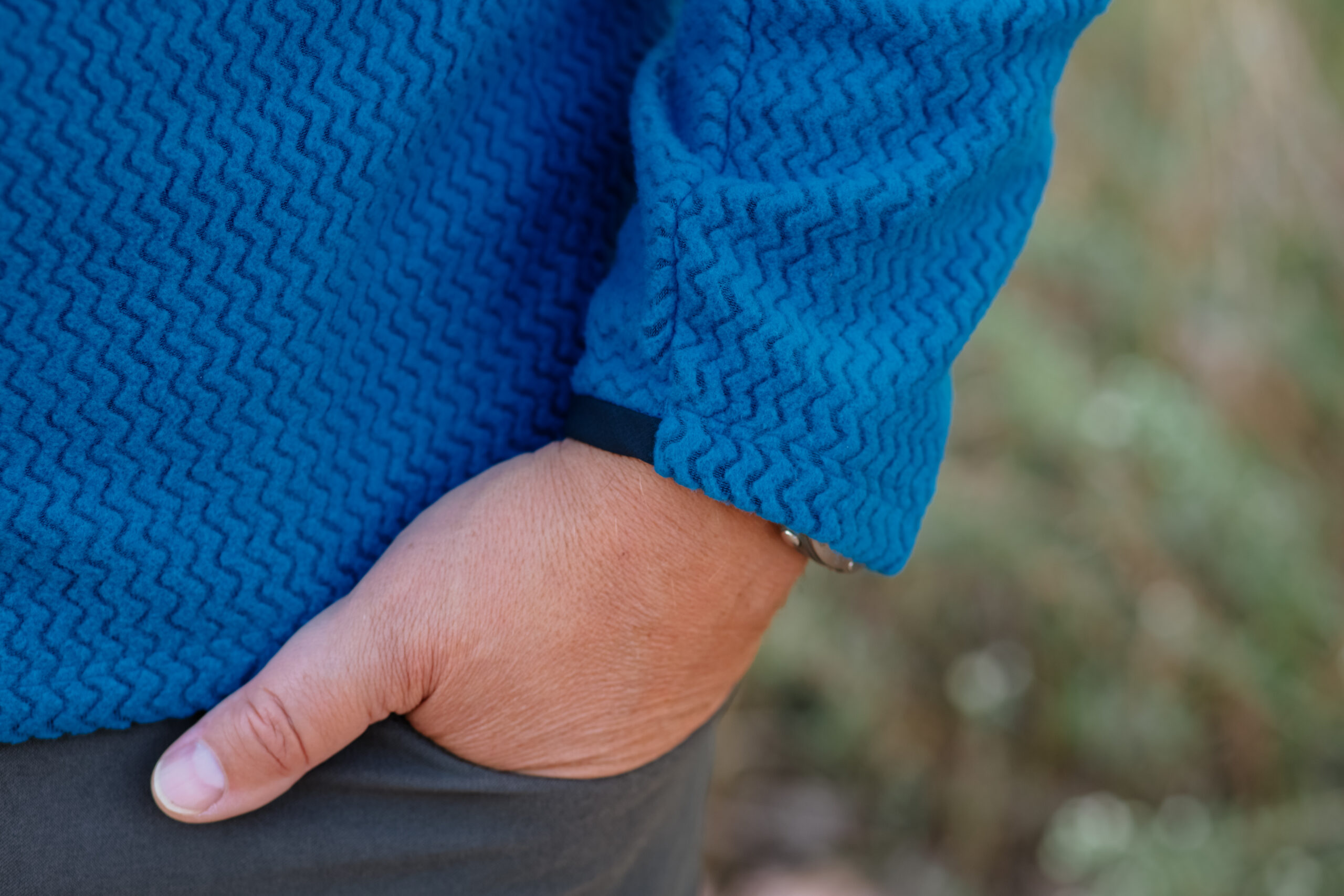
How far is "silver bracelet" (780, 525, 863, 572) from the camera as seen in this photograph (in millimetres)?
803

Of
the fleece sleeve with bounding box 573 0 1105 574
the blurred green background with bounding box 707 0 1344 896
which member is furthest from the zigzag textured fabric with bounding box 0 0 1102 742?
the blurred green background with bounding box 707 0 1344 896

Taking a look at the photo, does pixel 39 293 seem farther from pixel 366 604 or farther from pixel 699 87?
pixel 699 87

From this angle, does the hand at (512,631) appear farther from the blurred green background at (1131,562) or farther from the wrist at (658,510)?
the blurred green background at (1131,562)

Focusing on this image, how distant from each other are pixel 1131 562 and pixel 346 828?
1.73 m

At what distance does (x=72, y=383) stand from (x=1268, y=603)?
2049 mm

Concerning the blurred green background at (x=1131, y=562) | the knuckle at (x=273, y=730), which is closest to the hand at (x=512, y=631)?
the knuckle at (x=273, y=730)

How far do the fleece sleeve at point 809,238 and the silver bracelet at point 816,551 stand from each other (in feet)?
0.08

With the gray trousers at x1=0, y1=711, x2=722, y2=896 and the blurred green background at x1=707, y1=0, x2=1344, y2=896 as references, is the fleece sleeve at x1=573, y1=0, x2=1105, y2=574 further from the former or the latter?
the blurred green background at x1=707, y1=0, x2=1344, y2=896

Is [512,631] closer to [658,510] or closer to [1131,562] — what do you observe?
[658,510]

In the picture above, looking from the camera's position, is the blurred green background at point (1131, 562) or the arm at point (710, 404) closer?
the arm at point (710, 404)

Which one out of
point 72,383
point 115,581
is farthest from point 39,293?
point 115,581

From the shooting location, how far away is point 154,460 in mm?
719

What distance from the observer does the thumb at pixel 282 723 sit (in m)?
0.73

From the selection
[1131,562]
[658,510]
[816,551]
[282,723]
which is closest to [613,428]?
[658,510]
